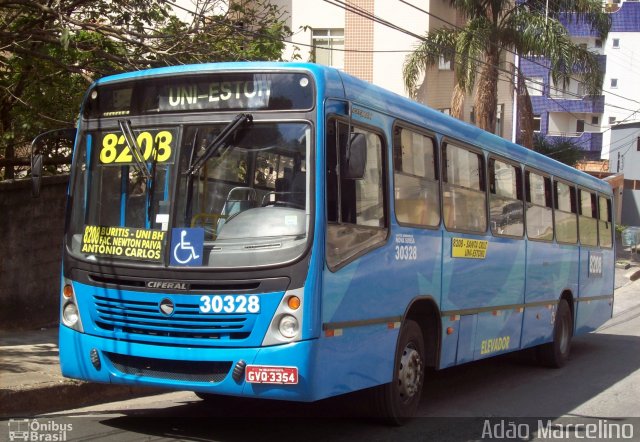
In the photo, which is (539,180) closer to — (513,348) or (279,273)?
(513,348)

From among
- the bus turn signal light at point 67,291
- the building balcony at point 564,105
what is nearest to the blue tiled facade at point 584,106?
the building balcony at point 564,105

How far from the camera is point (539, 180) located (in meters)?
11.2

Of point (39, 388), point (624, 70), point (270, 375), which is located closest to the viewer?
point (270, 375)

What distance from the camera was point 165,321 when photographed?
6078 mm

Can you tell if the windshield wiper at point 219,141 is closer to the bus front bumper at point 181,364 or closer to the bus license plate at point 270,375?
the bus front bumper at point 181,364

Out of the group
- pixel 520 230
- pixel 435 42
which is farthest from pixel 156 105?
pixel 435 42

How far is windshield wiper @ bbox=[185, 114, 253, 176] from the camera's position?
20.2 ft

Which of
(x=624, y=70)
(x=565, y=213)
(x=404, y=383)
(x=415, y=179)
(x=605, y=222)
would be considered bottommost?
(x=404, y=383)

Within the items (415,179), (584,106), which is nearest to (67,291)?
(415,179)

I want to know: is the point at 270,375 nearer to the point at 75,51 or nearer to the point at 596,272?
the point at 75,51

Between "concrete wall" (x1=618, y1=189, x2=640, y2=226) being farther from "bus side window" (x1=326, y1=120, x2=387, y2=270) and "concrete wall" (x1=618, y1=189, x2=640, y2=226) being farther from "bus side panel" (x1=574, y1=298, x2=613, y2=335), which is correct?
"bus side window" (x1=326, y1=120, x2=387, y2=270)

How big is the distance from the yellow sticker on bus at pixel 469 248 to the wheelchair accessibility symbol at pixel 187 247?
10.4 ft

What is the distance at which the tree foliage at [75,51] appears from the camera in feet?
37.2

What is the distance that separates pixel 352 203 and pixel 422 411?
287 centimetres
